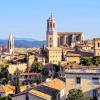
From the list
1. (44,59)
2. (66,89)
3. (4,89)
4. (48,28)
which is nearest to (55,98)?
(66,89)

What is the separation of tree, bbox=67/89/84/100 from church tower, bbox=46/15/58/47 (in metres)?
86.3

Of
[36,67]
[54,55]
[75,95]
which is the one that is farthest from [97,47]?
[75,95]

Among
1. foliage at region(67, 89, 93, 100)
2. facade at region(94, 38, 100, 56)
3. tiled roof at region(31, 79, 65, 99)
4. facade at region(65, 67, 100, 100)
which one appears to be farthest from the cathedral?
foliage at region(67, 89, 93, 100)

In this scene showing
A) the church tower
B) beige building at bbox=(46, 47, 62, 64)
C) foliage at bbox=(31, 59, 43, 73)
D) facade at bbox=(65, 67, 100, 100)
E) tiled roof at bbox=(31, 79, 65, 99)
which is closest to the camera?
tiled roof at bbox=(31, 79, 65, 99)

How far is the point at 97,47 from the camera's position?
271 ft

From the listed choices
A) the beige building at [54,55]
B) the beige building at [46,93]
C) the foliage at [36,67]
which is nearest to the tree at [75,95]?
the beige building at [46,93]

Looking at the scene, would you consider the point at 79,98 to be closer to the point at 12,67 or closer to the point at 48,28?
the point at 12,67

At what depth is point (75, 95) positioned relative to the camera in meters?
23.3

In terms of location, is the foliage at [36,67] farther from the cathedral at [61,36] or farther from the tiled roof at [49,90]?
the tiled roof at [49,90]

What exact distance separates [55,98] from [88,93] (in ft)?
5.97

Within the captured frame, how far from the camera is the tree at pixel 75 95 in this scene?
23.5m

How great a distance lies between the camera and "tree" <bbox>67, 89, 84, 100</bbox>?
23547 mm

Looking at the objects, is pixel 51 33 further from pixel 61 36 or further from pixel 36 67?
pixel 36 67

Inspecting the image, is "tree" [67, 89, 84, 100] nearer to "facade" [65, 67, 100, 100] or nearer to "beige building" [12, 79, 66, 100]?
"beige building" [12, 79, 66, 100]
